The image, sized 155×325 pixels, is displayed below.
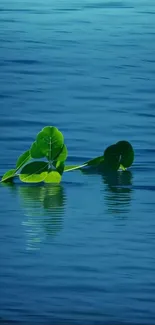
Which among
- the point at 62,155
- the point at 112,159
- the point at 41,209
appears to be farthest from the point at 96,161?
the point at 41,209

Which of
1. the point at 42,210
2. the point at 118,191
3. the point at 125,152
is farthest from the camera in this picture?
the point at 125,152

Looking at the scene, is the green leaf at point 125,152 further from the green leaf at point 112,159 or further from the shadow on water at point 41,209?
the shadow on water at point 41,209

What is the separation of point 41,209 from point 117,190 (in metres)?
0.26

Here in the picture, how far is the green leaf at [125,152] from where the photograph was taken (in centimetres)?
259

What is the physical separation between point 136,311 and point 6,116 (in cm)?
176

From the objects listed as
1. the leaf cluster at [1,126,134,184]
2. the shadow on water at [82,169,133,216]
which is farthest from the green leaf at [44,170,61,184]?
the shadow on water at [82,169,133,216]

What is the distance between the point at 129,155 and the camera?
263 centimetres

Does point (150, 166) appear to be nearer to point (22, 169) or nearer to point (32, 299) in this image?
point (22, 169)

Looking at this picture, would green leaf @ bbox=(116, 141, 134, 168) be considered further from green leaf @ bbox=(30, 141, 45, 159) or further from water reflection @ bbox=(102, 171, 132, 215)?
green leaf @ bbox=(30, 141, 45, 159)

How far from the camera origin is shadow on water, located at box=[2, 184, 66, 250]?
2039 millimetres

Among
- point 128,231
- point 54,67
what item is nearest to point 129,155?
point 128,231

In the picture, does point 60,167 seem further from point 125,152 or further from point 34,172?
point 125,152

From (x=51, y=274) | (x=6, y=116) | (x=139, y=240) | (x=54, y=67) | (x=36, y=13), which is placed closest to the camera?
(x=51, y=274)

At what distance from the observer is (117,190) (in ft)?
8.00
